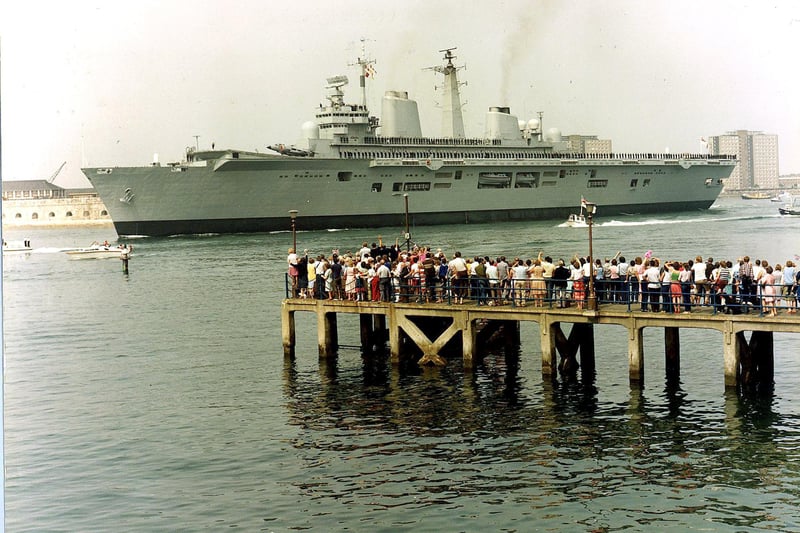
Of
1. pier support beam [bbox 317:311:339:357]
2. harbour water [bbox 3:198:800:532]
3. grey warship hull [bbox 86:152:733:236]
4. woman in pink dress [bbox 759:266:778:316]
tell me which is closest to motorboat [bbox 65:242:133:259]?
grey warship hull [bbox 86:152:733:236]

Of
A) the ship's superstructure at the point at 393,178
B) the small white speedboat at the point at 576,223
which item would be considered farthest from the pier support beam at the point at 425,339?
the small white speedboat at the point at 576,223

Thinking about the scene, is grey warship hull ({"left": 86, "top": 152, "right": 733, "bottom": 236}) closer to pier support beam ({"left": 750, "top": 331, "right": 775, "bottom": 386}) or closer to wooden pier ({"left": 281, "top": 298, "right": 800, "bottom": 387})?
wooden pier ({"left": 281, "top": 298, "right": 800, "bottom": 387})

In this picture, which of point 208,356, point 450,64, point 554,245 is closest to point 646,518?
point 208,356

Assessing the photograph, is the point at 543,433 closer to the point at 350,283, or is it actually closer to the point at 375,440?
the point at 375,440

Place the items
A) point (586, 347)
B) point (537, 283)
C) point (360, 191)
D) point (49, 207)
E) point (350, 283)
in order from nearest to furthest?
point (537, 283) → point (586, 347) → point (350, 283) → point (360, 191) → point (49, 207)

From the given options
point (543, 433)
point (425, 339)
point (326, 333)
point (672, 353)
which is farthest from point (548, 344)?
point (326, 333)

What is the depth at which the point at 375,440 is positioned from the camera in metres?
18.9

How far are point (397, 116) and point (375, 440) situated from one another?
89.4 meters

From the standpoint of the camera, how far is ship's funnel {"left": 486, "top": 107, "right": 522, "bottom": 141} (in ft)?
377

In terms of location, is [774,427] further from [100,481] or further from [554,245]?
[554,245]

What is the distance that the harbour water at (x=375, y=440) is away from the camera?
15117 mm

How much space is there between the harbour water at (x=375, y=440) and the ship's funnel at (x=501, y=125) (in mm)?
83255

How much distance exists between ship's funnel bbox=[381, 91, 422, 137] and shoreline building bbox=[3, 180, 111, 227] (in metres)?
47.4

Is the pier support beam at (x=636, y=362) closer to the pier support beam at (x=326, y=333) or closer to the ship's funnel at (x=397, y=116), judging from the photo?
the pier support beam at (x=326, y=333)
